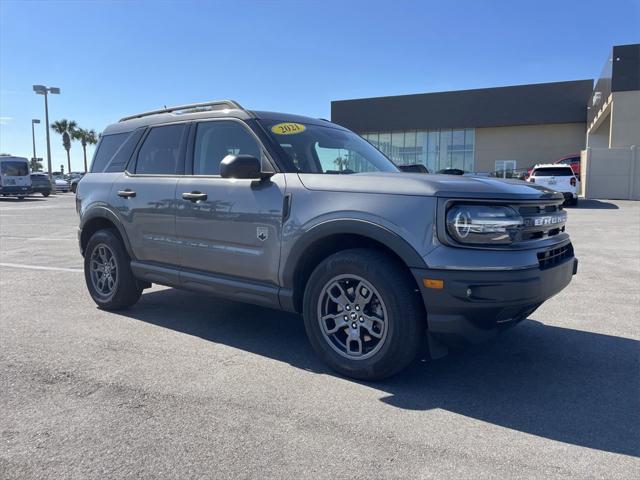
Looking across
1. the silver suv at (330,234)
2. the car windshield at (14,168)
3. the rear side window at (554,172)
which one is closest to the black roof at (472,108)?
the rear side window at (554,172)

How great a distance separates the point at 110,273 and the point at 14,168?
3061 cm

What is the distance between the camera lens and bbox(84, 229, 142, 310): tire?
5.41 metres

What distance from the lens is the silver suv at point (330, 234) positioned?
3.28 meters

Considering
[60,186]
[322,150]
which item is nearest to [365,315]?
[322,150]

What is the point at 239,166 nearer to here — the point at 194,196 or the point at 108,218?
the point at 194,196

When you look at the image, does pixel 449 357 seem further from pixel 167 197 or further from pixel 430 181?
pixel 167 197

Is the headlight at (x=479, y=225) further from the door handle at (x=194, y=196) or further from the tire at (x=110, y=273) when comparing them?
the tire at (x=110, y=273)

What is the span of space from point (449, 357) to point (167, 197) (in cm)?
280

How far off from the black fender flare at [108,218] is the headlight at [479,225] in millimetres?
3336

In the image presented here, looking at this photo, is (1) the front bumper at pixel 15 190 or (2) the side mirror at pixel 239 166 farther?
(1) the front bumper at pixel 15 190

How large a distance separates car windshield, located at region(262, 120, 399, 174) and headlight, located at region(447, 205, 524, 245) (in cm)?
140

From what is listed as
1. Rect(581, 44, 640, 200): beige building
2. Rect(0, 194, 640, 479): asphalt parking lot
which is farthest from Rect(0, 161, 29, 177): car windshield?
Rect(581, 44, 640, 200): beige building

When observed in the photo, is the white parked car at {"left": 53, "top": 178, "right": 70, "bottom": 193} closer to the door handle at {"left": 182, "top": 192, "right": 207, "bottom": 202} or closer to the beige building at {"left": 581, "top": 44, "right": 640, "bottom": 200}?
the beige building at {"left": 581, "top": 44, "right": 640, "bottom": 200}

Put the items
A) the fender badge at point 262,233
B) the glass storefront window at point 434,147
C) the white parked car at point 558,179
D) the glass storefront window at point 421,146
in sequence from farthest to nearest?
the glass storefront window at point 421,146 < the glass storefront window at point 434,147 < the white parked car at point 558,179 < the fender badge at point 262,233
